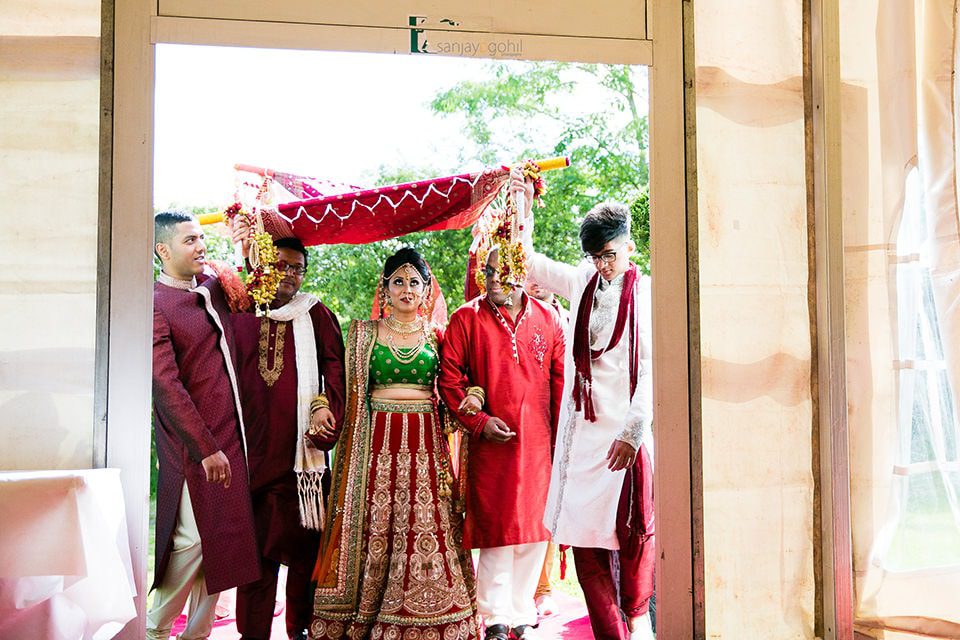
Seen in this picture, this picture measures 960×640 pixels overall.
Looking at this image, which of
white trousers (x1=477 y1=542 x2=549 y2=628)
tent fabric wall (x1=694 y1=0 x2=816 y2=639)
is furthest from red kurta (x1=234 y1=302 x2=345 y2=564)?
tent fabric wall (x1=694 y1=0 x2=816 y2=639)

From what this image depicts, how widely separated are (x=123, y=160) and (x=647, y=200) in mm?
1867

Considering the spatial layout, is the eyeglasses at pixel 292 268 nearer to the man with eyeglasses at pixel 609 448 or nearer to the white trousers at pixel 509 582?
the man with eyeglasses at pixel 609 448

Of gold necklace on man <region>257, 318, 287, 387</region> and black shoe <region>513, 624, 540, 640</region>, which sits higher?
gold necklace on man <region>257, 318, 287, 387</region>

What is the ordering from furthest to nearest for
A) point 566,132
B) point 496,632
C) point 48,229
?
point 566,132 < point 496,632 < point 48,229

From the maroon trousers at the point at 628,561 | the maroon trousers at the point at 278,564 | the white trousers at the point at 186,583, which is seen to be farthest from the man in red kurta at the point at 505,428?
the white trousers at the point at 186,583

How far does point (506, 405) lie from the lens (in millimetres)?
3445

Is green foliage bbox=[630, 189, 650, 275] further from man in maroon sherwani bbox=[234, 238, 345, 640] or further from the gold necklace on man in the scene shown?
the gold necklace on man

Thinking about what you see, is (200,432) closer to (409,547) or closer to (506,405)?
(409,547)

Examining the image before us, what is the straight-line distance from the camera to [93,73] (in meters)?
2.93

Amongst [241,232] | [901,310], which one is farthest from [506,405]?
[901,310]

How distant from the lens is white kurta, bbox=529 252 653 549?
3.40 metres

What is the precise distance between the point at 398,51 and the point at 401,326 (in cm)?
95

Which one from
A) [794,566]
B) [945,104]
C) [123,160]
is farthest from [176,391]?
[945,104]

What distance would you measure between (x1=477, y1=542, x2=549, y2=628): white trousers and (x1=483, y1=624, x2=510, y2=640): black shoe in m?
0.01
